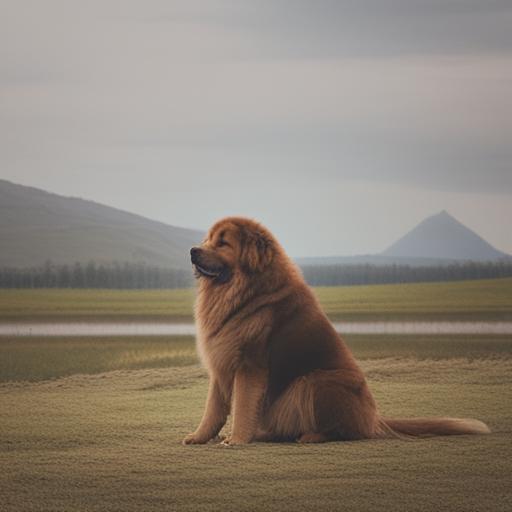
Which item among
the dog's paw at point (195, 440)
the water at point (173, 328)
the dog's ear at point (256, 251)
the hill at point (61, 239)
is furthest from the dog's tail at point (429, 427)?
the hill at point (61, 239)

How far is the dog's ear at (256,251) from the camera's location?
768 cm

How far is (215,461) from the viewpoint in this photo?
7016 millimetres

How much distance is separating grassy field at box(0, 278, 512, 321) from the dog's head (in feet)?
94.4

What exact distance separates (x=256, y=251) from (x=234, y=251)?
0.19 metres

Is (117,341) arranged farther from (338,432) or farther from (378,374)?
(338,432)

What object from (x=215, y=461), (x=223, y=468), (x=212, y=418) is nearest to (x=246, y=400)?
(x=212, y=418)

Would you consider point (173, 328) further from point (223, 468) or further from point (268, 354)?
point (223, 468)

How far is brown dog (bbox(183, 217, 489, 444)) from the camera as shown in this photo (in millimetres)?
7543

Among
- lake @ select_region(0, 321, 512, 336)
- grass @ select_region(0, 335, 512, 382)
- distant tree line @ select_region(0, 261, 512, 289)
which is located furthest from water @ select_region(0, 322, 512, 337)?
distant tree line @ select_region(0, 261, 512, 289)

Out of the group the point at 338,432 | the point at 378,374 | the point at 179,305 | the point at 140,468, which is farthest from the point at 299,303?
the point at 179,305

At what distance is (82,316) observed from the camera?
40.2 meters

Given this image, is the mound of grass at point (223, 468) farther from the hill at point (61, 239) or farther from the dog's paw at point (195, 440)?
the hill at point (61, 239)

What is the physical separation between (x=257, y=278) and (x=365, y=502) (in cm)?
248

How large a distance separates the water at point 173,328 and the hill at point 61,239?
11951 centimetres
